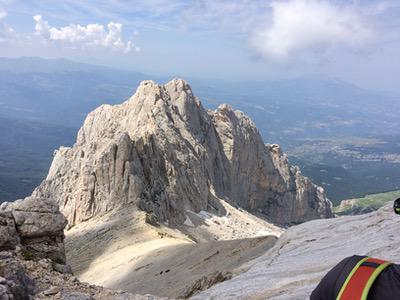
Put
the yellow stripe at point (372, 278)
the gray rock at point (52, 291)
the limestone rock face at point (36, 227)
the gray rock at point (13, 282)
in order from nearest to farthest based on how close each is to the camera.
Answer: the yellow stripe at point (372, 278), the gray rock at point (13, 282), the gray rock at point (52, 291), the limestone rock face at point (36, 227)

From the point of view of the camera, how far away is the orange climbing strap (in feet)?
15.6

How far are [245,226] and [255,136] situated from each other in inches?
1819

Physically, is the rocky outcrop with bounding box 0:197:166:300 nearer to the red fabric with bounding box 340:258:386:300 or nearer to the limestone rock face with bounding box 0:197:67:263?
the limestone rock face with bounding box 0:197:67:263

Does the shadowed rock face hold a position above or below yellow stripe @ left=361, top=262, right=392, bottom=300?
below

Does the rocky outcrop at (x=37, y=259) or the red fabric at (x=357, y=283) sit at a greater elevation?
the red fabric at (x=357, y=283)

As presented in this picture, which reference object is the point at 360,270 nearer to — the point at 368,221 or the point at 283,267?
the point at 283,267

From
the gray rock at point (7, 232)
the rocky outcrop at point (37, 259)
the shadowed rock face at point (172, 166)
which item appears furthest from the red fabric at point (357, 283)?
the shadowed rock face at point (172, 166)

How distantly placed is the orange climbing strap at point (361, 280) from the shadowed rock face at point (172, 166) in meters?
52.7

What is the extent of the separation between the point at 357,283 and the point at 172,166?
66.5 metres

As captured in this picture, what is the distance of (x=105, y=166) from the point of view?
196ft

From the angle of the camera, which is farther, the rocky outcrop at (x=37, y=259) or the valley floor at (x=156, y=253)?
the valley floor at (x=156, y=253)

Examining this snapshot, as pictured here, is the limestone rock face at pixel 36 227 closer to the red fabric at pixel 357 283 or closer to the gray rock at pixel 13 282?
the gray rock at pixel 13 282

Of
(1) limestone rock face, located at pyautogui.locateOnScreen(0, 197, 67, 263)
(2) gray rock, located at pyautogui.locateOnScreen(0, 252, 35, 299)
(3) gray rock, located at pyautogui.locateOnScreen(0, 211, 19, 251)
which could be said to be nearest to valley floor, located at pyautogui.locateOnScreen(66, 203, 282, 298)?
(1) limestone rock face, located at pyautogui.locateOnScreen(0, 197, 67, 263)

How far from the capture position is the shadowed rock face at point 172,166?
195 feet
